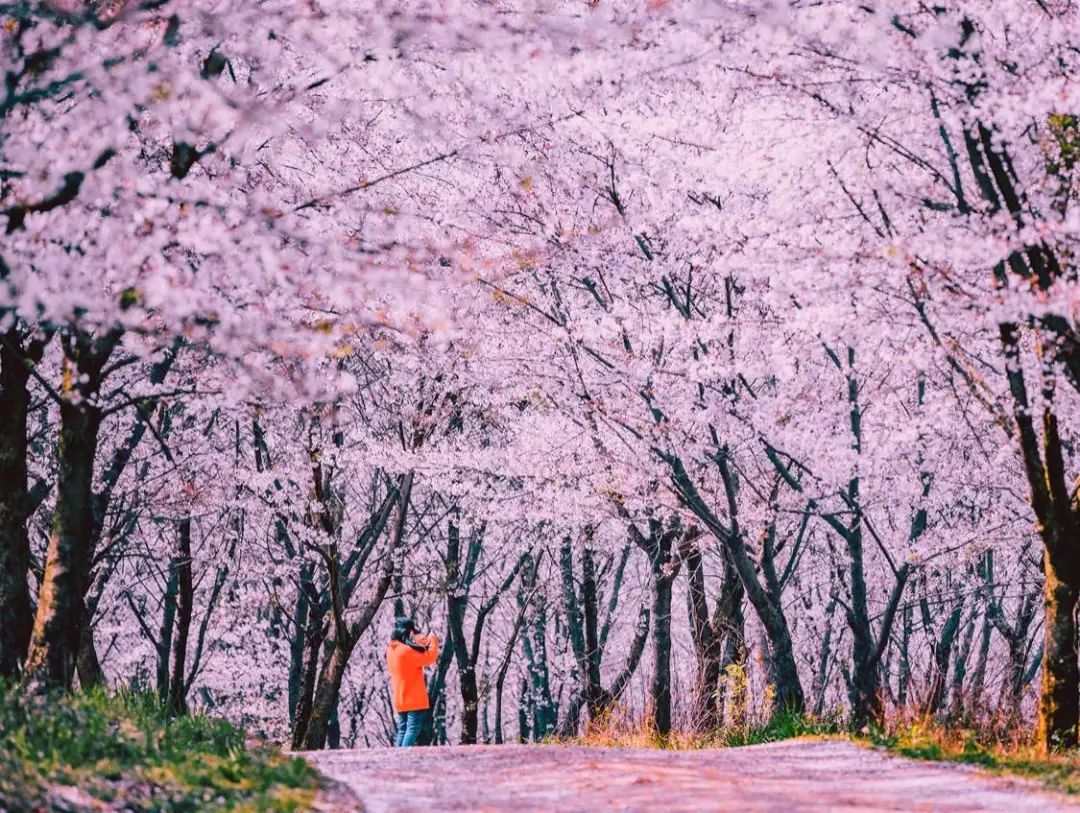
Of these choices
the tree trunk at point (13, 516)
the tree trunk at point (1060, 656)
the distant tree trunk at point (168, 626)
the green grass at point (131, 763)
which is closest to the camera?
the green grass at point (131, 763)

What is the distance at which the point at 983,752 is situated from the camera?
8602 millimetres

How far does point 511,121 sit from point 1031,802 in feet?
25.7

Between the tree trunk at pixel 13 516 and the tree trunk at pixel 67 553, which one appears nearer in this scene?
the tree trunk at pixel 67 553

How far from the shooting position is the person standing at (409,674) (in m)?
12.2

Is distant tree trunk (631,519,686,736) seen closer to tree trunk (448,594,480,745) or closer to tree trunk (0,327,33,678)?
tree trunk (448,594,480,745)

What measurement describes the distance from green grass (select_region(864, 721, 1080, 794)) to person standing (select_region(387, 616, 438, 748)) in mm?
4893

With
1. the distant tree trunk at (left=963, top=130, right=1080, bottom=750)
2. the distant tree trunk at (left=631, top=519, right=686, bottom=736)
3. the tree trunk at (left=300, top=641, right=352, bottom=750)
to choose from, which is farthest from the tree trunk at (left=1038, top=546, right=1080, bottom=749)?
the tree trunk at (left=300, top=641, right=352, bottom=750)

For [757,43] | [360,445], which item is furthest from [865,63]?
[360,445]

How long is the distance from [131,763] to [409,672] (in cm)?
624

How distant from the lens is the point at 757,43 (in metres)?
9.74

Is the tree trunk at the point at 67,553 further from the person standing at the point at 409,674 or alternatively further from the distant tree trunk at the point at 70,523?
the person standing at the point at 409,674

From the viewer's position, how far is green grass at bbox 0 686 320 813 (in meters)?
5.41

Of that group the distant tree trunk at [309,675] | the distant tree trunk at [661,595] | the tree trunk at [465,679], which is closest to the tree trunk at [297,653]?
the tree trunk at [465,679]

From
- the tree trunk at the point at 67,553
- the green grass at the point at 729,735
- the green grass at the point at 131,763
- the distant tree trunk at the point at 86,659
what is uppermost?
the tree trunk at the point at 67,553
